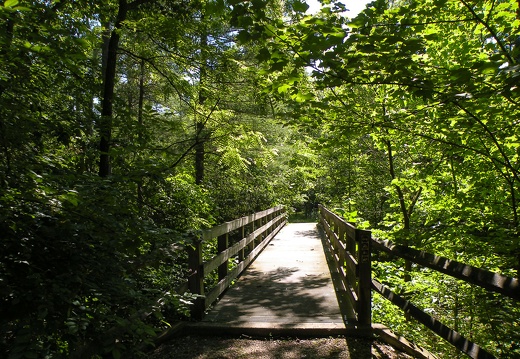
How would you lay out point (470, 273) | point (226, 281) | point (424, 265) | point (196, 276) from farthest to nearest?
point (226, 281), point (196, 276), point (424, 265), point (470, 273)

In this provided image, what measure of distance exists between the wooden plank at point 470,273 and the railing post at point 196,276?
2239 millimetres

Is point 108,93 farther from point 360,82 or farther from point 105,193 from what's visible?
point 360,82

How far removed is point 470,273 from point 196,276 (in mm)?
3011

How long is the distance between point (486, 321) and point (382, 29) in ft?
10.8

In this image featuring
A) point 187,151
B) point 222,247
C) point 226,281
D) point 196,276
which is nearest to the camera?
point 196,276

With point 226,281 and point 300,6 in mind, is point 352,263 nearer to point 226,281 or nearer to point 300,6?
point 226,281

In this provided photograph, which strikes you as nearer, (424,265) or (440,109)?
(424,265)

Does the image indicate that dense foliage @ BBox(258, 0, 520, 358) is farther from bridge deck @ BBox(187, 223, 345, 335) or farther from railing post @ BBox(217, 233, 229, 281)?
railing post @ BBox(217, 233, 229, 281)

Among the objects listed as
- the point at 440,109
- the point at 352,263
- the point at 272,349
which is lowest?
the point at 272,349

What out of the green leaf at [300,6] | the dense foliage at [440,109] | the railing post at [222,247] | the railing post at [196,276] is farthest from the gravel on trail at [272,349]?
the green leaf at [300,6]

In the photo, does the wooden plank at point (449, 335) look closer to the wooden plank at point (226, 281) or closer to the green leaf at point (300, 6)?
the wooden plank at point (226, 281)

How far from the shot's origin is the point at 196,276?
4.40m

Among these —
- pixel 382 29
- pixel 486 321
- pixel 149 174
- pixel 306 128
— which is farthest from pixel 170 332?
pixel 382 29

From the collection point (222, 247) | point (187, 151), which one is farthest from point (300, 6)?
point (222, 247)
